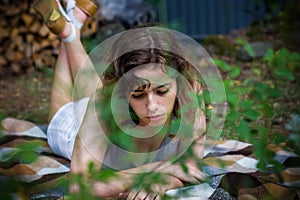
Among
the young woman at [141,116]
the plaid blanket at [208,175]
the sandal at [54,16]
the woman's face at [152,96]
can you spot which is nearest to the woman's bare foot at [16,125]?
the plaid blanket at [208,175]

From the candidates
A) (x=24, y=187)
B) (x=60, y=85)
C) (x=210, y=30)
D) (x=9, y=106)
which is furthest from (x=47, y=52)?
(x=24, y=187)

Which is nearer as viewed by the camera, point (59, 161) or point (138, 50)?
point (138, 50)

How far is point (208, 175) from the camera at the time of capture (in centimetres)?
168

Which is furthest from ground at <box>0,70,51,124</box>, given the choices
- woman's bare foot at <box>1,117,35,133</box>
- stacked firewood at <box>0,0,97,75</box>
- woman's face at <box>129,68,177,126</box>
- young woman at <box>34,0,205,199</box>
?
woman's face at <box>129,68,177,126</box>

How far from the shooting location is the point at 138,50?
192 cm

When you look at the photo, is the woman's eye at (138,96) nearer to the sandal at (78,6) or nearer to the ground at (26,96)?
the sandal at (78,6)

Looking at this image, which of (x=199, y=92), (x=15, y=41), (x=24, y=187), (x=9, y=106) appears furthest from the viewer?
(x=15, y=41)

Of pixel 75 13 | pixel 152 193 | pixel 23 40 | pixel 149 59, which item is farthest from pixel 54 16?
pixel 23 40

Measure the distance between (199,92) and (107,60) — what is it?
1.00ft

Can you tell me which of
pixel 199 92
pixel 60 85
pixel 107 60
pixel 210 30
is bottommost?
pixel 210 30

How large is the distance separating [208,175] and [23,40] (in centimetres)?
380

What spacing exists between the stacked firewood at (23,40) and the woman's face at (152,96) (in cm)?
329

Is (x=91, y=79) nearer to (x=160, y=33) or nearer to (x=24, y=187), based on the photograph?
(x=160, y=33)

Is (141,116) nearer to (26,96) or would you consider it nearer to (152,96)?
(152,96)
